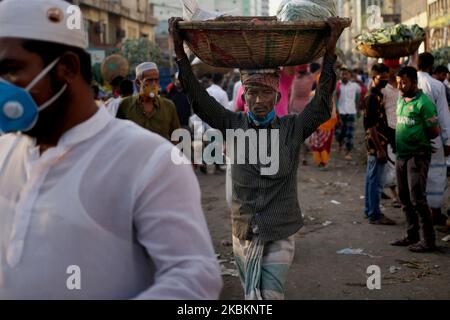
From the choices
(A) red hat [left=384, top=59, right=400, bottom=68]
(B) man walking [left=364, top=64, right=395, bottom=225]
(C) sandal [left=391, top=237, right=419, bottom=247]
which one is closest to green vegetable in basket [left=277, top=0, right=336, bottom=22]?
(C) sandal [left=391, top=237, right=419, bottom=247]

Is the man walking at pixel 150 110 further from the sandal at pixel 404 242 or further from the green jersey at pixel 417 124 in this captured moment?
the sandal at pixel 404 242

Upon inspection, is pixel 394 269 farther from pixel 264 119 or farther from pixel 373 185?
pixel 264 119

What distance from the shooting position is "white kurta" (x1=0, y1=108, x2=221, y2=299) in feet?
5.99

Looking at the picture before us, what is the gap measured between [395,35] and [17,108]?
7.20 metres

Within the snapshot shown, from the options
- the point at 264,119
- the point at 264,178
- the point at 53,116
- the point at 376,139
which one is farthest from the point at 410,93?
the point at 53,116

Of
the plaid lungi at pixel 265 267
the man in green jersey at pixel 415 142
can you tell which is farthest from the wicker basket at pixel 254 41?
the man in green jersey at pixel 415 142

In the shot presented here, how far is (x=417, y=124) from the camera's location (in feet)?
22.5

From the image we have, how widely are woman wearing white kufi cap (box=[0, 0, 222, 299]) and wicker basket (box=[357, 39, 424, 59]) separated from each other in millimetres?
6933

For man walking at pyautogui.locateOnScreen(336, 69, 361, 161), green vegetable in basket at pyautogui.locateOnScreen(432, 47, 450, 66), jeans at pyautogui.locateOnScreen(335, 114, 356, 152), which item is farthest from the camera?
green vegetable in basket at pyautogui.locateOnScreen(432, 47, 450, 66)

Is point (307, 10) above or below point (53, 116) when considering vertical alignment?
above

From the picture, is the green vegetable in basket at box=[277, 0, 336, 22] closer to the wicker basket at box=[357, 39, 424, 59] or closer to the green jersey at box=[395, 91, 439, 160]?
the green jersey at box=[395, 91, 439, 160]

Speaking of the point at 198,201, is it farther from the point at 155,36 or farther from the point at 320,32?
the point at 155,36

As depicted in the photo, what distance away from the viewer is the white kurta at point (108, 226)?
1.83 meters


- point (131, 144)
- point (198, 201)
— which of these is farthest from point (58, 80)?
point (198, 201)
